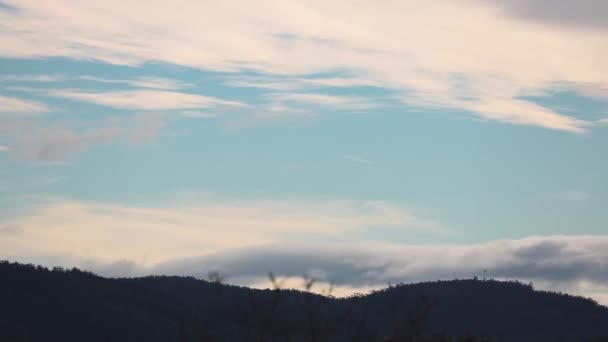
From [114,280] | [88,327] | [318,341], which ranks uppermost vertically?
[114,280]

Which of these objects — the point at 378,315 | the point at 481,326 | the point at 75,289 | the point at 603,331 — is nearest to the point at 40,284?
the point at 75,289

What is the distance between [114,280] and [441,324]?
5819cm

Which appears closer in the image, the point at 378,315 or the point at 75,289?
the point at 75,289

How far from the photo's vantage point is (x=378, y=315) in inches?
7633

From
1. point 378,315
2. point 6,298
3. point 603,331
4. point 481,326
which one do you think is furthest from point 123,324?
point 603,331

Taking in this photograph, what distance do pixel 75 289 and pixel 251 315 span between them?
91.4m

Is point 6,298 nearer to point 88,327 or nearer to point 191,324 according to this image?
point 88,327

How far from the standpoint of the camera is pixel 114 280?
17825 cm

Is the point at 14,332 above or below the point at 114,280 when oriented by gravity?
below

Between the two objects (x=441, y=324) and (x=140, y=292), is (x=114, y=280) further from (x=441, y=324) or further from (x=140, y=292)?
(x=441, y=324)

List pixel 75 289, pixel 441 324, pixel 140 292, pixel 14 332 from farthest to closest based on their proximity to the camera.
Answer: pixel 441 324
pixel 140 292
pixel 75 289
pixel 14 332

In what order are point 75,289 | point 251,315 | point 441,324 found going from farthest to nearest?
point 441,324
point 75,289
point 251,315

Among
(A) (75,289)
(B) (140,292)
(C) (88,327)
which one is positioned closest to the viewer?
(C) (88,327)

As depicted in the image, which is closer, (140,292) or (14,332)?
(14,332)
